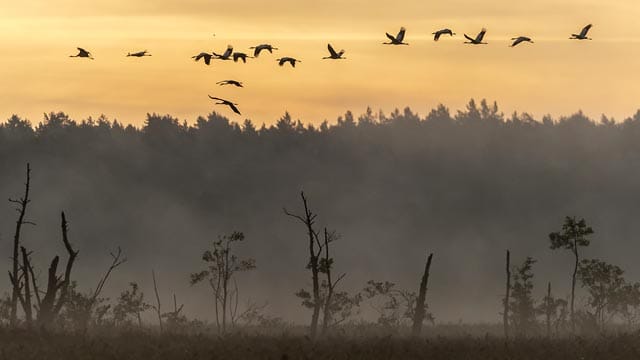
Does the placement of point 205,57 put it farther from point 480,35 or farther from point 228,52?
point 480,35

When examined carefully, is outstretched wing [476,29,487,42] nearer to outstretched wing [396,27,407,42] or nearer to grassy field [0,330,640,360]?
outstretched wing [396,27,407,42]

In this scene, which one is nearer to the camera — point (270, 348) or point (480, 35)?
point (270, 348)

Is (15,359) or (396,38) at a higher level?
(396,38)

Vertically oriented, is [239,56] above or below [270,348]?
above

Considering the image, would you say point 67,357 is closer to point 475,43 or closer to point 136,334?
point 136,334

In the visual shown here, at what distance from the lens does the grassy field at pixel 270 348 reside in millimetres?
35188

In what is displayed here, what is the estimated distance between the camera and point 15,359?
33.8 m

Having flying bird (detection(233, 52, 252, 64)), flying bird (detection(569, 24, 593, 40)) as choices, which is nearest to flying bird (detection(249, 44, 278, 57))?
flying bird (detection(233, 52, 252, 64))

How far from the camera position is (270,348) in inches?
1431

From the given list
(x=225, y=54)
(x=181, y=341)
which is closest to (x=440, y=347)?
(x=181, y=341)

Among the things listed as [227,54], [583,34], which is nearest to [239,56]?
[227,54]

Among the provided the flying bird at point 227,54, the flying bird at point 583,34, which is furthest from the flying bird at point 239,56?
the flying bird at point 583,34

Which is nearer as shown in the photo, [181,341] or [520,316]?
[181,341]

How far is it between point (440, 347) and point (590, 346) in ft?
22.0
